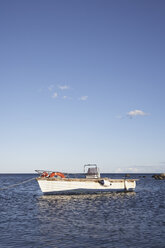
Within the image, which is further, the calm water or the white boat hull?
the white boat hull

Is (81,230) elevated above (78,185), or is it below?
below

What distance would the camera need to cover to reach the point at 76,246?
12.3 m

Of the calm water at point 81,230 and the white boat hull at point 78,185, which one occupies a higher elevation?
the white boat hull at point 78,185

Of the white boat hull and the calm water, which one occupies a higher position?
the white boat hull

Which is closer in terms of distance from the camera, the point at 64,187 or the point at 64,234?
the point at 64,234

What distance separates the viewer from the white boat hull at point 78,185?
3353cm

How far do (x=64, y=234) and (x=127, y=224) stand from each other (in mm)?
4827

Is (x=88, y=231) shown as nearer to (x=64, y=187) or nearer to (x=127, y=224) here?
(x=127, y=224)

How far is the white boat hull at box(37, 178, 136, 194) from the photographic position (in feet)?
110

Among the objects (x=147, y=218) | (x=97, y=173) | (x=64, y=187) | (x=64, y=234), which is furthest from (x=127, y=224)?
(x=97, y=173)

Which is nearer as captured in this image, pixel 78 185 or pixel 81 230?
pixel 81 230

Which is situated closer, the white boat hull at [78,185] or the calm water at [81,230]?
the calm water at [81,230]

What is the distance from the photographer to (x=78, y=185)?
35031mm

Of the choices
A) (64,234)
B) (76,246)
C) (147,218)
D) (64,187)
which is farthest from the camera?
(64,187)
